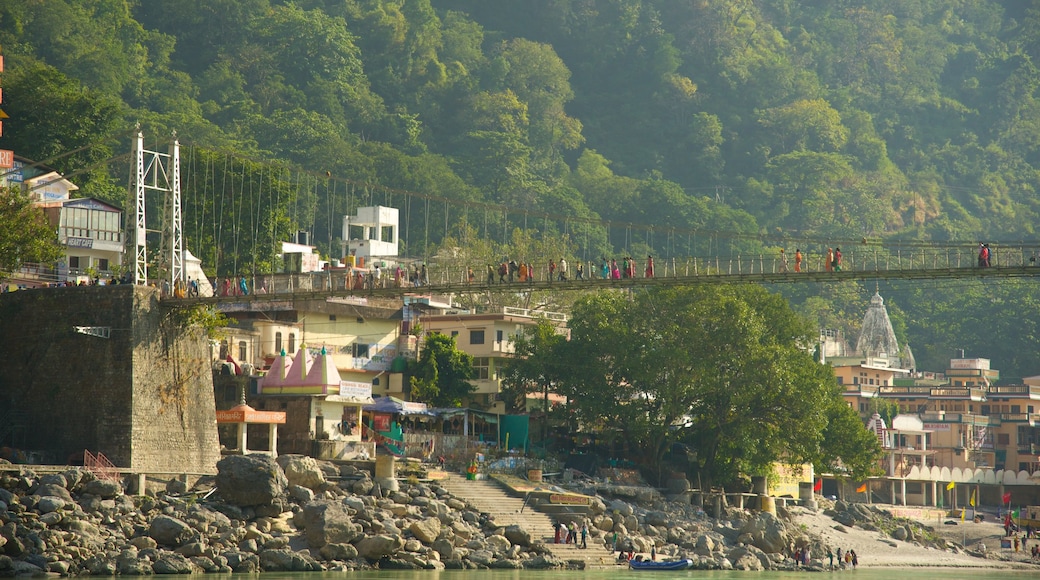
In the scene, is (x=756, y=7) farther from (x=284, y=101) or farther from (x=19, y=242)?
(x=19, y=242)

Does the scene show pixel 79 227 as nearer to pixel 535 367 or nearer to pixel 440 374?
pixel 440 374

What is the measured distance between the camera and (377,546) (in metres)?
36.5

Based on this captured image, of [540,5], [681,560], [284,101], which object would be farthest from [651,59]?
[681,560]

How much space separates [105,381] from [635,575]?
Result: 15.4m

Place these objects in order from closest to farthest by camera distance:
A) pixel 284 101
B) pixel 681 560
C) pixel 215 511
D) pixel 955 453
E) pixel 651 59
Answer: pixel 215 511 < pixel 681 560 < pixel 955 453 < pixel 284 101 < pixel 651 59

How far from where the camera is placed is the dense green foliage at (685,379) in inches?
2028

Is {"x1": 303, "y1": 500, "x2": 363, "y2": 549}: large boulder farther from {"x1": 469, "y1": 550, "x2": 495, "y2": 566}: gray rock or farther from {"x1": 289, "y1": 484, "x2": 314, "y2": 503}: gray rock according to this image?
{"x1": 469, "y1": 550, "x2": 495, "y2": 566}: gray rock

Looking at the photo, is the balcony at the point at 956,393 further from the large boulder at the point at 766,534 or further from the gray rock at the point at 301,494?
the gray rock at the point at 301,494

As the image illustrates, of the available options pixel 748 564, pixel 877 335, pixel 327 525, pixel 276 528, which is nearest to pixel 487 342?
pixel 748 564

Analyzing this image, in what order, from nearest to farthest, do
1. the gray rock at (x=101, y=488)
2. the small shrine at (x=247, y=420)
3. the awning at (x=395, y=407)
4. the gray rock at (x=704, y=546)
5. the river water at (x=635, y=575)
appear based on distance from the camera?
the river water at (x=635, y=575) < the gray rock at (x=101, y=488) < the small shrine at (x=247, y=420) < the gray rock at (x=704, y=546) < the awning at (x=395, y=407)

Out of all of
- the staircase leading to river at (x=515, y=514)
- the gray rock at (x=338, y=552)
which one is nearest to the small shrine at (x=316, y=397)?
the staircase leading to river at (x=515, y=514)

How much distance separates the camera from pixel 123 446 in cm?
4009

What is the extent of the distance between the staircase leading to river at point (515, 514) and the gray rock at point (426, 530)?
11.5 ft

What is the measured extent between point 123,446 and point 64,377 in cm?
301
